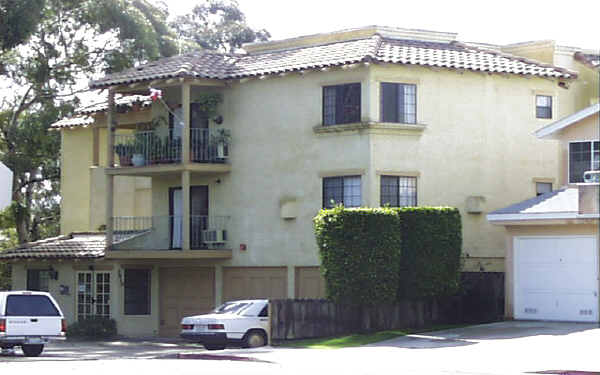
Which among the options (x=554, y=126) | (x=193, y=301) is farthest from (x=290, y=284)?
(x=554, y=126)

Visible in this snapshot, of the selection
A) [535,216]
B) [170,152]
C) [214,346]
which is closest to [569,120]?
[535,216]

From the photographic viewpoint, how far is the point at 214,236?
37.7m

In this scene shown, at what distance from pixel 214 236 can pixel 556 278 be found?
11.8 metres

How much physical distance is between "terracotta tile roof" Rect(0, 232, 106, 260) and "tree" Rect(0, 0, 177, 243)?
Result: 6997 mm

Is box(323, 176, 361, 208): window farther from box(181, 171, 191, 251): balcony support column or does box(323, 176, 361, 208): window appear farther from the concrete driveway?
the concrete driveway

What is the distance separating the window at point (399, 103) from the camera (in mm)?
34844

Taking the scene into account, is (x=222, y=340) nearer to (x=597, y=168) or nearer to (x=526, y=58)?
(x=597, y=168)

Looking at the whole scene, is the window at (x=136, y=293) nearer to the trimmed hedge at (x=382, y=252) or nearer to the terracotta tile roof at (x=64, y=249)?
the terracotta tile roof at (x=64, y=249)

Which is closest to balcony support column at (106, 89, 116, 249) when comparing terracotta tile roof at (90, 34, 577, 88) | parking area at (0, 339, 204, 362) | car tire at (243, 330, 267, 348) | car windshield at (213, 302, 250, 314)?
terracotta tile roof at (90, 34, 577, 88)

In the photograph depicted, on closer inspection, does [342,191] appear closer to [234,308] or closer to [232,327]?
[234,308]

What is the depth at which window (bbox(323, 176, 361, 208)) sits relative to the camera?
114 ft

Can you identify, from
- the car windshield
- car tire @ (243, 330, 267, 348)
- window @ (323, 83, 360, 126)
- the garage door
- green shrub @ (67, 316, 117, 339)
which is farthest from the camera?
green shrub @ (67, 316, 117, 339)

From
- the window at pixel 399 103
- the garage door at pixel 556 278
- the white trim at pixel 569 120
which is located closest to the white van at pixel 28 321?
the window at pixel 399 103

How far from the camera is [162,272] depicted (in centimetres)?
3978
